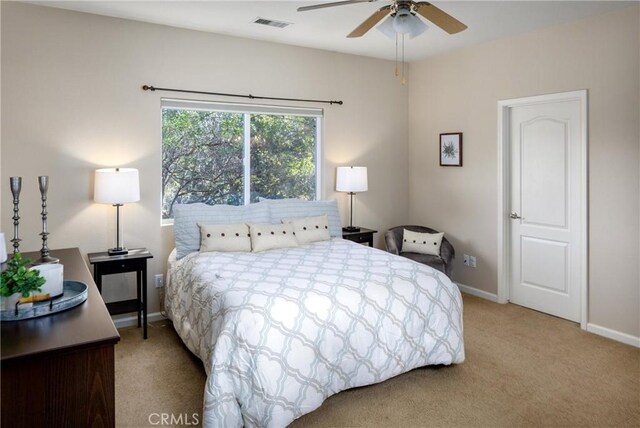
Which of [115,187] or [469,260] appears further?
[469,260]

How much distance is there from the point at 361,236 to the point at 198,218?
1.75 metres

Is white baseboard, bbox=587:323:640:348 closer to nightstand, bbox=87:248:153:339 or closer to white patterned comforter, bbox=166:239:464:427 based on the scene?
white patterned comforter, bbox=166:239:464:427

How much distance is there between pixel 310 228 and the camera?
13.7ft

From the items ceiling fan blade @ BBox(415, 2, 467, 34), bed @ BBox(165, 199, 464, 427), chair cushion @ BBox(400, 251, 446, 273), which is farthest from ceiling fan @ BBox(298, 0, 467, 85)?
chair cushion @ BBox(400, 251, 446, 273)

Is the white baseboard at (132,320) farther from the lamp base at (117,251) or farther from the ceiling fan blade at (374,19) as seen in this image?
the ceiling fan blade at (374,19)

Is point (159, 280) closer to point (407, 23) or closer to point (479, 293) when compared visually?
point (407, 23)

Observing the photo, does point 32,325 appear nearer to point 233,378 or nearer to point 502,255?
point 233,378

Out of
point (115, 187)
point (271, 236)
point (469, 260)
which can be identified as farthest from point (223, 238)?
point (469, 260)

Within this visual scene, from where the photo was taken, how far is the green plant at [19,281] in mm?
1543

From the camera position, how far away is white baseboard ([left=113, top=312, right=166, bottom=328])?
387 cm

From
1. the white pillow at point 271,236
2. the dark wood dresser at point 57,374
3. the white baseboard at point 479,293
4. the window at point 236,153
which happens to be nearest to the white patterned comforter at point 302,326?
the white pillow at point 271,236

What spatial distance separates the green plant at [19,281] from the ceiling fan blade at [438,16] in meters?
2.22

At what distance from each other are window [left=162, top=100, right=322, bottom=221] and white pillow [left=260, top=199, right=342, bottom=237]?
378mm

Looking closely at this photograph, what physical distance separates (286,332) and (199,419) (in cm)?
70
